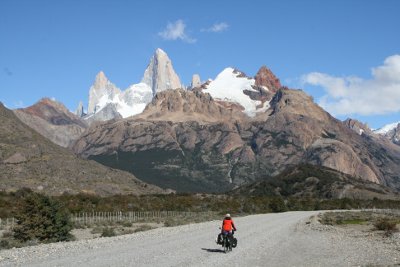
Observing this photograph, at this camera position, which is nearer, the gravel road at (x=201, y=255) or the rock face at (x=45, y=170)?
the gravel road at (x=201, y=255)

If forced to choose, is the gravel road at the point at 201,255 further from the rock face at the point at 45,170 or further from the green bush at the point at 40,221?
the rock face at the point at 45,170

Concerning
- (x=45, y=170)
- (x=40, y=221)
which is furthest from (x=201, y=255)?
(x=45, y=170)

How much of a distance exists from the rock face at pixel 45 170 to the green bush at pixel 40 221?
3469 inches

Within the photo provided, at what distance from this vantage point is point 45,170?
15325 cm

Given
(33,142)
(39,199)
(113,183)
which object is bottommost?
(39,199)

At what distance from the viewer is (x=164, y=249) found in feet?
97.5

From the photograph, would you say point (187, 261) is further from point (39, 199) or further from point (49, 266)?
point (39, 199)

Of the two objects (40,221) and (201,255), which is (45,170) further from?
(201,255)

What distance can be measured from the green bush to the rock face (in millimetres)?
88121

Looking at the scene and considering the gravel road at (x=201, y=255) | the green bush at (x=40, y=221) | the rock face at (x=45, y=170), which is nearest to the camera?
the gravel road at (x=201, y=255)

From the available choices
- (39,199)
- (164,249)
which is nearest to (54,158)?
(39,199)

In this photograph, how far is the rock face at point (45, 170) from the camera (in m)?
139

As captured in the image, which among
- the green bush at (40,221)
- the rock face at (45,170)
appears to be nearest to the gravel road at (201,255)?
the green bush at (40,221)

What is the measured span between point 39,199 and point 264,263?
1046 inches
